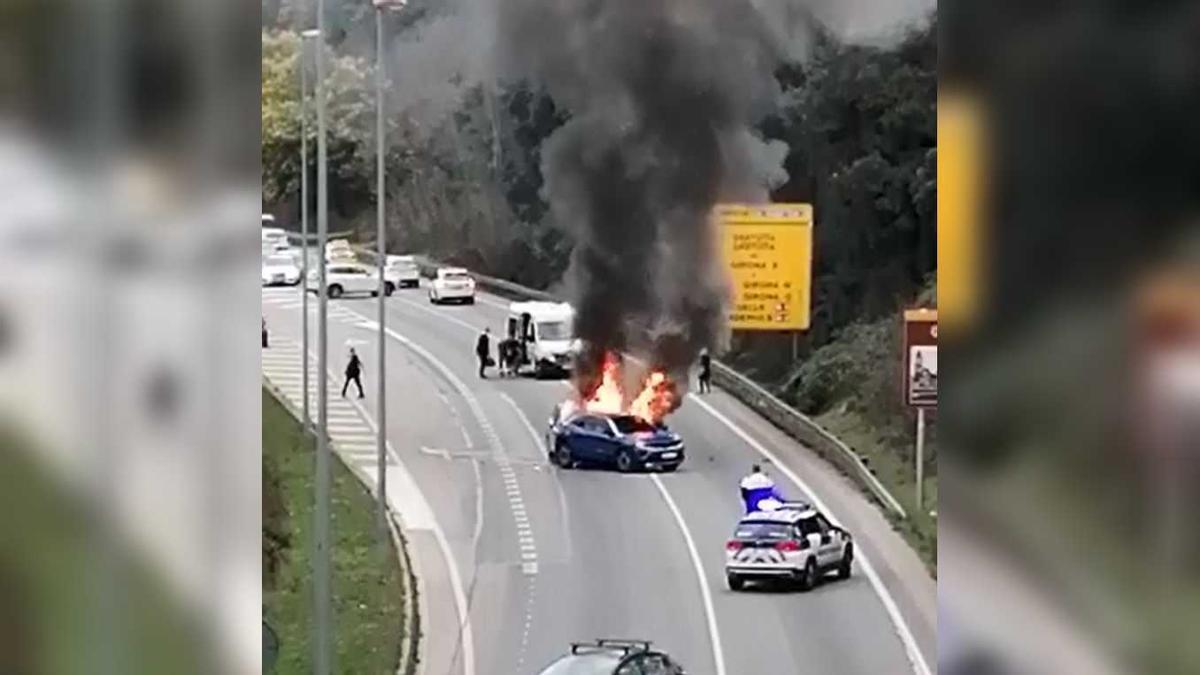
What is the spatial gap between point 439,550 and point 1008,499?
4.54 feet

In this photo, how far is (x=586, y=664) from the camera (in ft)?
10.5

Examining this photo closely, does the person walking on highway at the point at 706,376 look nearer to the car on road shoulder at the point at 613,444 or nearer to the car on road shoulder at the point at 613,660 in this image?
the car on road shoulder at the point at 613,444

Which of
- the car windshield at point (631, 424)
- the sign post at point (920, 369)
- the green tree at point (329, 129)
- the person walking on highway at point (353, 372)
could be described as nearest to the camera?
the green tree at point (329, 129)

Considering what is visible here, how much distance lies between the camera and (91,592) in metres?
2.30

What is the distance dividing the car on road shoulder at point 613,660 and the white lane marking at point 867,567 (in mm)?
431

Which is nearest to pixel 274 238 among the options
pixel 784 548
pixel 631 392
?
pixel 631 392

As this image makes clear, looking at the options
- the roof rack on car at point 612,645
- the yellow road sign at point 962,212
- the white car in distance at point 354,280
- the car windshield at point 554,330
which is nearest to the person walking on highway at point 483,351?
the car windshield at point 554,330

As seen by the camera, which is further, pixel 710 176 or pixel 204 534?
pixel 710 176

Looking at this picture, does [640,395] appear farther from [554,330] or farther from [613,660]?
[613,660]

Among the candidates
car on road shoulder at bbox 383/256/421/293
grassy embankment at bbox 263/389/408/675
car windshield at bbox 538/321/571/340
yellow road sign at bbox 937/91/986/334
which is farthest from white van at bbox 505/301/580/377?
yellow road sign at bbox 937/91/986/334

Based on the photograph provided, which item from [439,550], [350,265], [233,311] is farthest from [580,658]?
[233,311]

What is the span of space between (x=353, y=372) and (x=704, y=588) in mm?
862

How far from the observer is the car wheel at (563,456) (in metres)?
3.34

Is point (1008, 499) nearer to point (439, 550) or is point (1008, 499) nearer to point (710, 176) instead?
point (710, 176)
